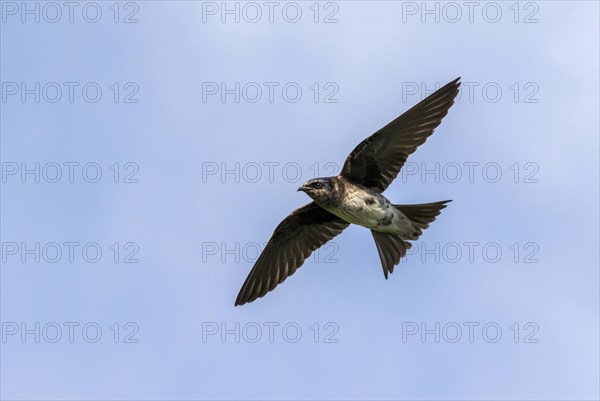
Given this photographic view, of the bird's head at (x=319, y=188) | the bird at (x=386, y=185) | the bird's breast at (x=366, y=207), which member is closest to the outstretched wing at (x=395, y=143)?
the bird at (x=386, y=185)

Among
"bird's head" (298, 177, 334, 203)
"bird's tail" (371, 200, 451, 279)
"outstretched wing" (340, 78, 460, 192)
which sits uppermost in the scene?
"outstretched wing" (340, 78, 460, 192)

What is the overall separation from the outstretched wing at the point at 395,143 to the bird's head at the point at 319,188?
0.47 m

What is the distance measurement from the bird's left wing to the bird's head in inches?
52.9

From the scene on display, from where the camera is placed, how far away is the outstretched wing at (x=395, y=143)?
13.8 m

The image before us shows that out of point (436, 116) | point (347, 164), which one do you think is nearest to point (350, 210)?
point (347, 164)

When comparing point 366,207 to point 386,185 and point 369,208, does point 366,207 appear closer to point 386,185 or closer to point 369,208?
point 369,208

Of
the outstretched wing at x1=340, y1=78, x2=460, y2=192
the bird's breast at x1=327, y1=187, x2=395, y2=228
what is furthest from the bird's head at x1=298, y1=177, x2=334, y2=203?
the outstretched wing at x1=340, y1=78, x2=460, y2=192

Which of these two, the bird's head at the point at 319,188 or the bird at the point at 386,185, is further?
the bird at the point at 386,185

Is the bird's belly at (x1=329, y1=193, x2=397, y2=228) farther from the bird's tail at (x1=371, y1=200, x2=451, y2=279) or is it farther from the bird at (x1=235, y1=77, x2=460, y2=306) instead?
the bird's tail at (x1=371, y1=200, x2=451, y2=279)

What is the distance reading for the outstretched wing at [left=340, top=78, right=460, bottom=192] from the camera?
45.3 feet

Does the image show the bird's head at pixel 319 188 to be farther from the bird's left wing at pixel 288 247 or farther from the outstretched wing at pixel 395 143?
the bird's left wing at pixel 288 247

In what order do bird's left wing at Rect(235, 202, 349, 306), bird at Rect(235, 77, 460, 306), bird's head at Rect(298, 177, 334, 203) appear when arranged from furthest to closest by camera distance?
bird's left wing at Rect(235, 202, 349, 306) → bird at Rect(235, 77, 460, 306) → bird's head at Rect(298, 177, 334, 203)

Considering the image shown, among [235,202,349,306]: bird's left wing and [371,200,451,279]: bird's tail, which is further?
[235,202,349,306]: bird's left wing

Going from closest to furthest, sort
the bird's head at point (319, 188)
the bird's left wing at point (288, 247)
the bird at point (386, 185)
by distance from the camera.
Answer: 1. the bird's head at point (319, 188)
2. the bird at point (386, 185)
3. the bird's left wing at point (288, 247)
